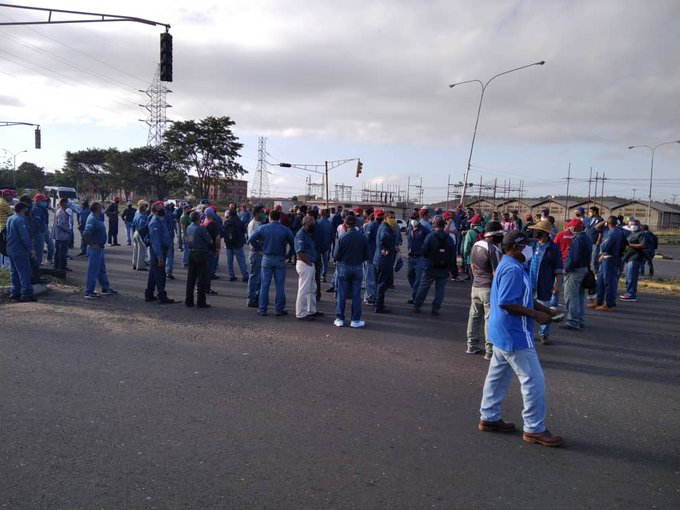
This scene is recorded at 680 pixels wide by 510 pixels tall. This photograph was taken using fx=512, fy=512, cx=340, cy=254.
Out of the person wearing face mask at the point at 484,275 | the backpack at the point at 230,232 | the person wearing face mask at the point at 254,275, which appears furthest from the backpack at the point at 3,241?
the person wearing face mask at the point at 484,275

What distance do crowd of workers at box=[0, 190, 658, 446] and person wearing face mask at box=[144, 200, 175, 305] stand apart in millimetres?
21

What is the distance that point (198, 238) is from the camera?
988 centimetres

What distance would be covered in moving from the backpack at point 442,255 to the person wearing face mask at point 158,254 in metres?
5.22

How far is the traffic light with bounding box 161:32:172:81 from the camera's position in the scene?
47.3ft

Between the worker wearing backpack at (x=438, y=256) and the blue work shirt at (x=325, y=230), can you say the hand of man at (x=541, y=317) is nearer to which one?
the worker wearing backpack at (x=438, y=256)

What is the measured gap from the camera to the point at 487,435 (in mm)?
4727

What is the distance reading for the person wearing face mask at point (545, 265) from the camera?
8117 millimetres

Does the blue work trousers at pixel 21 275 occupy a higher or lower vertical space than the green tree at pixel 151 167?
lower

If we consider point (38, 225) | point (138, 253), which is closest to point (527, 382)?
point (38, 225)

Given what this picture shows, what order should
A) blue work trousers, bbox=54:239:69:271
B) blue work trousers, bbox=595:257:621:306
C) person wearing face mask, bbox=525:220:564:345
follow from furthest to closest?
1. blue work trousers, bbox=54:239:69:271
2. blue work trousers, bbox=595:257:621:306
3. person wearing face mask, bbox=525:220:564:345

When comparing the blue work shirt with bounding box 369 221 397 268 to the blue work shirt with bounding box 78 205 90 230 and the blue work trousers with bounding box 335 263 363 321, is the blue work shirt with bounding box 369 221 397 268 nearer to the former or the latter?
the blue work trousers with bounding box 335 263 363 321

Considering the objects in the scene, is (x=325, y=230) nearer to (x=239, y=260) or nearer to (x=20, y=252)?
(x=239, y=260)

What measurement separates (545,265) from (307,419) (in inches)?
198

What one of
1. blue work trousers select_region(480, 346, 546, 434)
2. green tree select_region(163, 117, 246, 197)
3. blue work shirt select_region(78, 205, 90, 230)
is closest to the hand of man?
blue work trousers select_region(480, 346, 546, 434)
